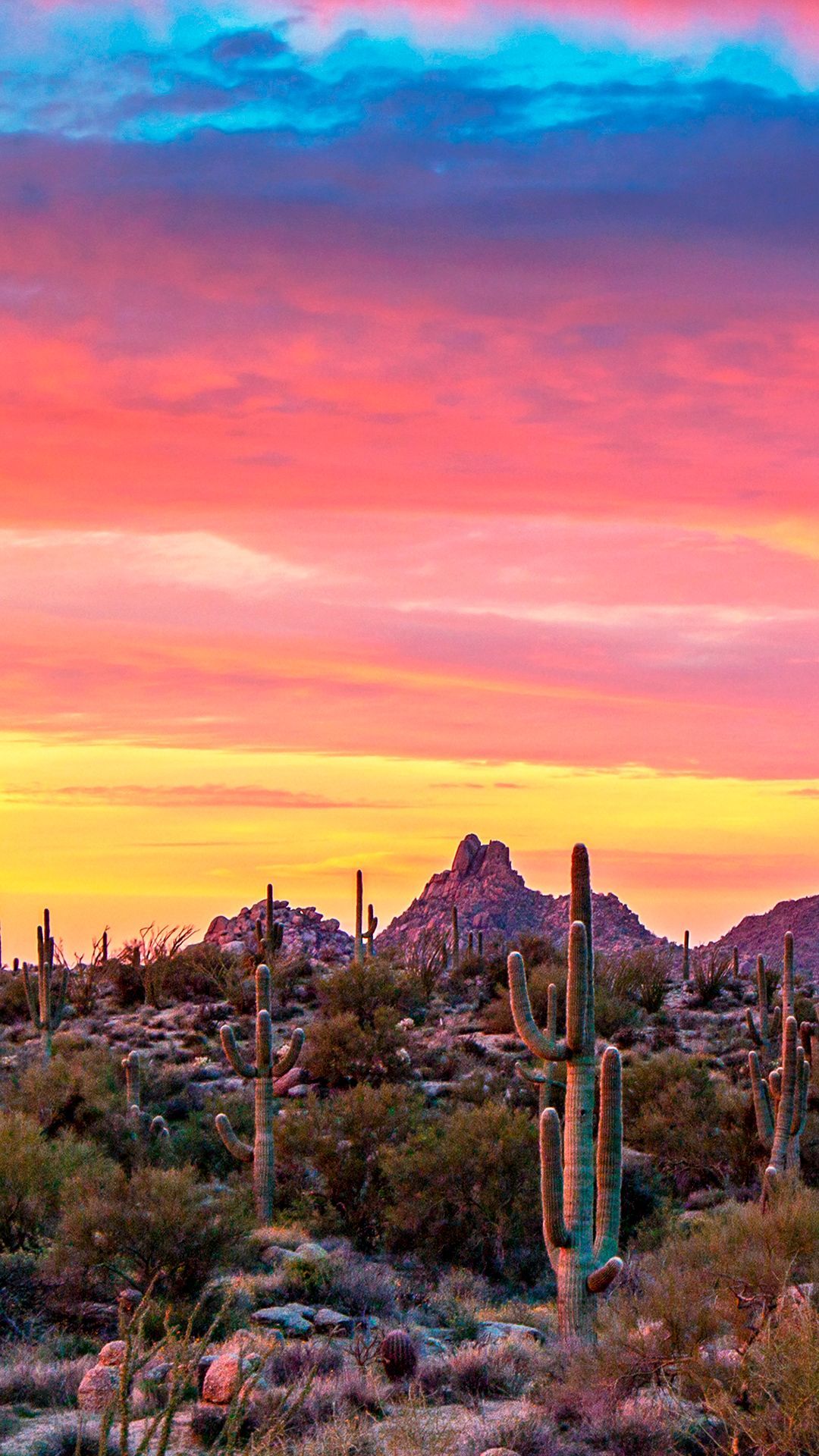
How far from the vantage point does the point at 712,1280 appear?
42.1ft

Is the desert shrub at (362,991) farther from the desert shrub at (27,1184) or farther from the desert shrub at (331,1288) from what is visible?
the desert shrub at (331,1288)

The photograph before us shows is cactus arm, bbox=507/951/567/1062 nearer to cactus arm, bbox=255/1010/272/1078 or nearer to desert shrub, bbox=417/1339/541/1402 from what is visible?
desert shrub, bbox=417/1339/541/1402

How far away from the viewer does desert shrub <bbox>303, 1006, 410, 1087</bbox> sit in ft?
105

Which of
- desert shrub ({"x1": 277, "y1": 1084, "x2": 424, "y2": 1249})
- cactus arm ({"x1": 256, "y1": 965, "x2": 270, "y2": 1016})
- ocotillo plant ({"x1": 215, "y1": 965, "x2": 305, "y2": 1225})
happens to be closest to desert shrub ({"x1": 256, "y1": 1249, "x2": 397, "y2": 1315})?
desert shrub ({"x1": 277, "y1": 1084, "x2": 424, "y2": 1249})

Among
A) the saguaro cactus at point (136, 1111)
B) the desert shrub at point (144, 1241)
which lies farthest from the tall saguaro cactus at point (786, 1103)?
the saguaro cactus at point (136, 1111)

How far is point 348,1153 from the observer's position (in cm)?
2258

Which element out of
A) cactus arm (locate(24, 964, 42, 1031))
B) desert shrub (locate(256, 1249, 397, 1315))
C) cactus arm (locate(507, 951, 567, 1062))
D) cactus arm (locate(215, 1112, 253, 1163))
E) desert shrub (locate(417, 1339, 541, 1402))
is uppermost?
cactus arm (locate(507, 951, 567, 1062))

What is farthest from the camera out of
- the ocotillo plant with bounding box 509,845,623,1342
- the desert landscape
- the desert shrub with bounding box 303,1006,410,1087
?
the desert shrub with bounding box 303,1006,410,1087

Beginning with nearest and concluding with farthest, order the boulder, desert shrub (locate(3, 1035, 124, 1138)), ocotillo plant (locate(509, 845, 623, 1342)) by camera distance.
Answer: the boulder
ocotillo plant (locate(509, 845, 623, 1342))
desert shrub (locate(3, 1035, 124, 1138))

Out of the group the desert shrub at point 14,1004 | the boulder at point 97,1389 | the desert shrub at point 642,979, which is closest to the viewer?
the boulder at point 97,1389

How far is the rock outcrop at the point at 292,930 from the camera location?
67.1 metres

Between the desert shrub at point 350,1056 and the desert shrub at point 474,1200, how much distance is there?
10649mm

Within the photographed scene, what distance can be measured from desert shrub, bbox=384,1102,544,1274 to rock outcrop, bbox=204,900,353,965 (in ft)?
136

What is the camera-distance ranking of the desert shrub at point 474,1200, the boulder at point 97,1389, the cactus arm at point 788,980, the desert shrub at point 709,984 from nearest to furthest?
the boulder at point 97,1389
the desert shrub at point 474,1200
the cactus arm at point 788,980
the desert shrub at point 709,984
